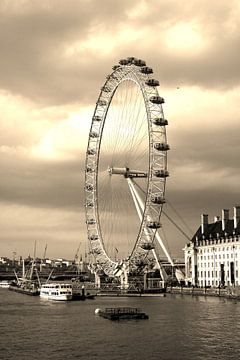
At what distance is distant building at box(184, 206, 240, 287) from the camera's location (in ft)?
275

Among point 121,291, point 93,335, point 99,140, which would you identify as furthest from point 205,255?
point 93,335

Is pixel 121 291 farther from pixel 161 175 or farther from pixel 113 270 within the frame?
pixel 161 175

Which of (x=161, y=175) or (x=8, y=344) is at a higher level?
(x=161, y=175)

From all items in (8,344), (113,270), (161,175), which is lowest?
(8,344)

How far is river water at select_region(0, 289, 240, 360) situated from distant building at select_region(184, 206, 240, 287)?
28.6m

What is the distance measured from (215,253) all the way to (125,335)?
51098mm

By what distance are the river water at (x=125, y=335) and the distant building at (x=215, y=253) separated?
93.9 feet

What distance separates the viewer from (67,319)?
162ft

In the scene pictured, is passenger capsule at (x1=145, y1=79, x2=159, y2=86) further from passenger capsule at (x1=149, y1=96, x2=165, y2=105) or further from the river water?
the river water

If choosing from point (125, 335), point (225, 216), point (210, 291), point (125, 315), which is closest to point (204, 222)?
point (225, 216)

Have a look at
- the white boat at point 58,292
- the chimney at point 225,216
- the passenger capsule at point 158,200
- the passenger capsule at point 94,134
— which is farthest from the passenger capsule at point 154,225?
the chimney at point 225,216

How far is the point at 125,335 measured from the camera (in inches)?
1528

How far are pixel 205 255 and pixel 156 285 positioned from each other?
9.12 metres

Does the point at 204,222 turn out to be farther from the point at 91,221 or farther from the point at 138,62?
the point at 138,62
